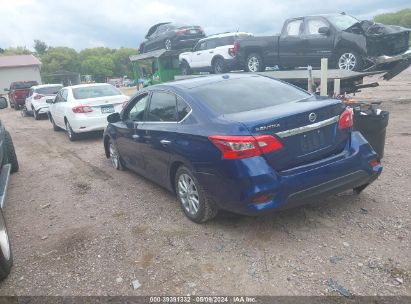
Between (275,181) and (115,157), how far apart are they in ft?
13.0

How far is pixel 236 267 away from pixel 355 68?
7702 mm

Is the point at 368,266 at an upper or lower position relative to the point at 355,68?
lower

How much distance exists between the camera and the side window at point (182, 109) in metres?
4.32

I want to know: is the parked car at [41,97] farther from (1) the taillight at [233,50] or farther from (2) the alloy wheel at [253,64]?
(2) the alloy wheel at [253,64]

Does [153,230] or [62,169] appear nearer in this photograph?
[153,230]

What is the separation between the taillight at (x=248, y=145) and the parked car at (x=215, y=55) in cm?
926

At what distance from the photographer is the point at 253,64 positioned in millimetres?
11750

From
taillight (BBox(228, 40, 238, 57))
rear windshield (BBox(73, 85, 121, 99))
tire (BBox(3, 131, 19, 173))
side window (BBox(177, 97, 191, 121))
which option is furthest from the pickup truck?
tire (BBox(3, 131, 19, 173))

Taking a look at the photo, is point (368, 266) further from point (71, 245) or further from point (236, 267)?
point (71, 245)

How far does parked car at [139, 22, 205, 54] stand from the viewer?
50.3ft

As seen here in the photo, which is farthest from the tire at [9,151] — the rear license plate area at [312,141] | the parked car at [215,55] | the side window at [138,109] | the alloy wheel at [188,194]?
the parked car at [215,55]

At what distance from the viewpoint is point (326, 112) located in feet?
12.7

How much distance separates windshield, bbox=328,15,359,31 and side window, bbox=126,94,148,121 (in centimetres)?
631

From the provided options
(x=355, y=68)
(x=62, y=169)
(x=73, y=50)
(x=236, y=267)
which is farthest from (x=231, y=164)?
(x=73, y=50)
